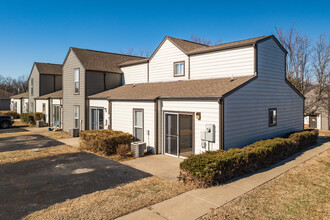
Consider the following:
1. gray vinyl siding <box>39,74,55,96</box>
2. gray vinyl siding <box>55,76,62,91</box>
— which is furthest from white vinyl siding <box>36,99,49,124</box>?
gray vinyl siding <box>55,76,62,91</box>

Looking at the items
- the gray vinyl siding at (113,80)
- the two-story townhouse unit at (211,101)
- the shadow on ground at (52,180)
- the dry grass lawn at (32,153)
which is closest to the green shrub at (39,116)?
the gray vinyl siding at (113,80)

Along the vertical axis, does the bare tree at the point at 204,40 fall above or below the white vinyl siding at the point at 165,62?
above

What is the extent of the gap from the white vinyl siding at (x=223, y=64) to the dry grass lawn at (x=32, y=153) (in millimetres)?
9155

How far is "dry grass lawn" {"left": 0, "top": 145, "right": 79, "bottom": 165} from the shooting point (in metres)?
11.2

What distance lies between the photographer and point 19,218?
18.1 ft

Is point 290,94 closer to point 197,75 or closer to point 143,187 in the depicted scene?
point 197,75

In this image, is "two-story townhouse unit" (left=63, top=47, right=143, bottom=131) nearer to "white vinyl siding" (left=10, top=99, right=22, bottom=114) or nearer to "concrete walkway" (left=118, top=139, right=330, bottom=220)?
"concrete walkway" (left=118, top=139, right=330, bottom=220)

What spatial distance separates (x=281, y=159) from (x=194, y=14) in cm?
2511

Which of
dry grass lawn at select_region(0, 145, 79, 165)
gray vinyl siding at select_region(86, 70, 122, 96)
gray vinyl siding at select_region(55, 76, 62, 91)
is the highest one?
gray vinyl siding at select_region(55, 76, 62, 91)

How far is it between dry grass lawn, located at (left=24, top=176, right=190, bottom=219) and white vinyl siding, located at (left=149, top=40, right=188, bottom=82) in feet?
30.5

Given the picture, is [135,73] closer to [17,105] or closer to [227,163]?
[227,163]

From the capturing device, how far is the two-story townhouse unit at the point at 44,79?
93.3 ft

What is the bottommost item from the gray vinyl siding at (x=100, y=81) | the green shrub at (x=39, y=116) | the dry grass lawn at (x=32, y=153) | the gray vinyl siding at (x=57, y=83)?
the dry grass lawn at (x=32, y=153)

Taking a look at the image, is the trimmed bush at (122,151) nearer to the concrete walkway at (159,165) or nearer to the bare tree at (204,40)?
the concrete walkway at (159,165)
